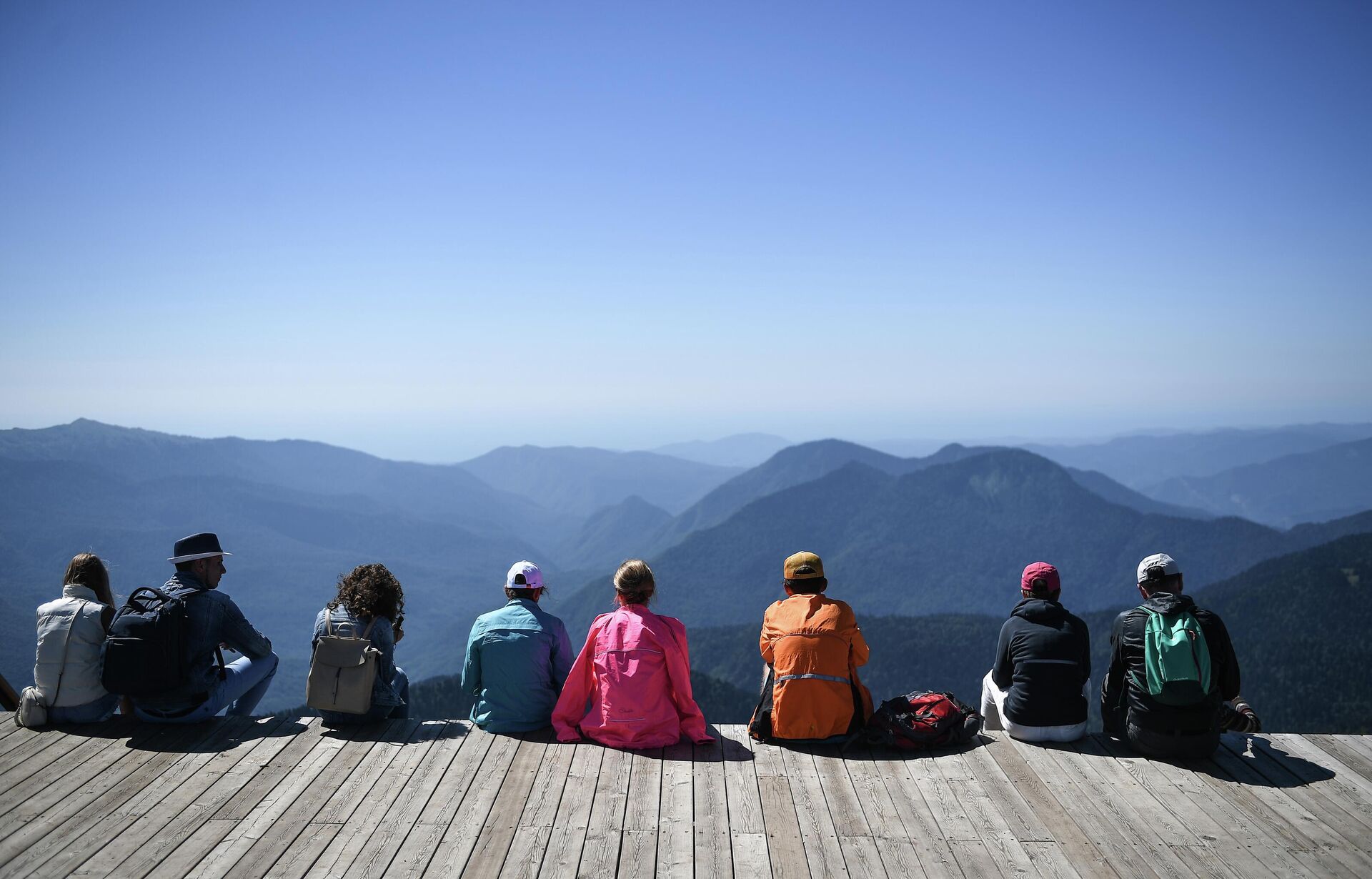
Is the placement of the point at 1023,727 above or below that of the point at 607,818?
above

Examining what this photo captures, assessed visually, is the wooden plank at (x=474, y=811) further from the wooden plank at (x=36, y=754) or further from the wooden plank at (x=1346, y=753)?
the wooden plank at (x=1346, y=753)

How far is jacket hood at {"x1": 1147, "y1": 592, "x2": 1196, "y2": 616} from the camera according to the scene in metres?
7.66

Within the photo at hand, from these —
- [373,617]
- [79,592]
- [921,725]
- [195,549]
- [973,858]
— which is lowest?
[973,858]

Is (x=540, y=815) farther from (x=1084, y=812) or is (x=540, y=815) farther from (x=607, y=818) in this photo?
(x=1084, y=812)

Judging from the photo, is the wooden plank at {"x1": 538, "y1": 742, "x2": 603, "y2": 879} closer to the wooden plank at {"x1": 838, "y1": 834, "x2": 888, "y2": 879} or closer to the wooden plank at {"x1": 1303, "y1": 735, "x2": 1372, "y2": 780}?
the wooden plank at {"x1": 838, "y1": 834, "x2": 888, "y2": 879}

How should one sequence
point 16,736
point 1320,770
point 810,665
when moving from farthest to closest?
point 16,736
point 810,665
point 1320,770

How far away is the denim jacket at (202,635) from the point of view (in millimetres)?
8195

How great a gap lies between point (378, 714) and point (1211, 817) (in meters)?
8.09

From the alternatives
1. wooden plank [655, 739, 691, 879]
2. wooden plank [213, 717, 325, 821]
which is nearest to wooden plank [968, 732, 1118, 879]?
wooden plank [655, 739, 691, 879]

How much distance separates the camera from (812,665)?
8.05m

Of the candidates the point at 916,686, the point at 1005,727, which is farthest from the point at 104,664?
the point at 916,686

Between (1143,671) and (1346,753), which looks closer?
(1143,671)

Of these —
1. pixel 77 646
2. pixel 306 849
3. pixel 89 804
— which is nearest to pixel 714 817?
pixel 306 849

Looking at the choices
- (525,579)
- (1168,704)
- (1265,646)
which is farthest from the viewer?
(1265,646)
